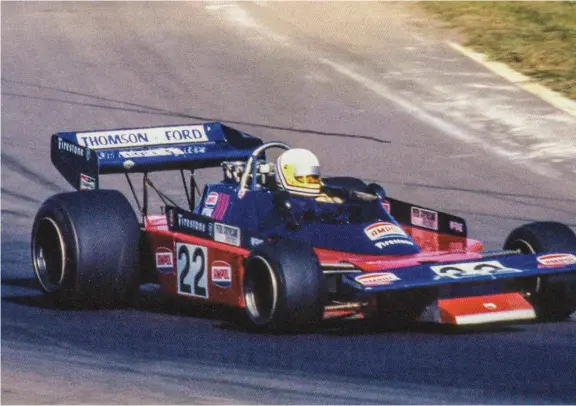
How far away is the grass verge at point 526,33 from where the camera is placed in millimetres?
21703

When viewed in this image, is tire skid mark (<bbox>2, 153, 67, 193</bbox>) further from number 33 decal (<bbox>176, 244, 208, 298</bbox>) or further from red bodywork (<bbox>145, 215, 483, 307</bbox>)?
number 33 decal (<bbox>176, 244, 208, 298</bbox>)

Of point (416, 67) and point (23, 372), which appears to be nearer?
point (23, 372)

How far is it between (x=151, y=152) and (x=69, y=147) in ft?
2.30

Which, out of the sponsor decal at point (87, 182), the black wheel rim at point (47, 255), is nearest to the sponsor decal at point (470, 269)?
the black wheel rim at point (47, 255)

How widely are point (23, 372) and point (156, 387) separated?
1008mm

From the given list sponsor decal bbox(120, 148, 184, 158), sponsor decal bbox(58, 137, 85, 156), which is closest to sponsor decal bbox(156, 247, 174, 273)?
sponsor decal bbox(58, 137, 85, 156)

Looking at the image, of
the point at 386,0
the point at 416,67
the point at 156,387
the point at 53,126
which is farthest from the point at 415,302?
the point at 386,0

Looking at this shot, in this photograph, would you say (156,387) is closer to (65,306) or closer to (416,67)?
(65,306)

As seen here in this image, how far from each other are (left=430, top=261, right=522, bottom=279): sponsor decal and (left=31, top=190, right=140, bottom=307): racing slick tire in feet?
8.17

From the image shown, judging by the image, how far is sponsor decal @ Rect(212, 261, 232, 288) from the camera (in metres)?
10.9

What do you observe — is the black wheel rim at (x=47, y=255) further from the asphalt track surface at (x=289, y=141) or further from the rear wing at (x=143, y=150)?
the rear wing at (x=143, y=150)

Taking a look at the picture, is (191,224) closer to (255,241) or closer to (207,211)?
(207,211)

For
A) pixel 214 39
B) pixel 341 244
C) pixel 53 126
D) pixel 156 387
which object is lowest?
pixel 156 387

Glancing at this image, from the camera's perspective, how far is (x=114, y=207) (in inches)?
454
